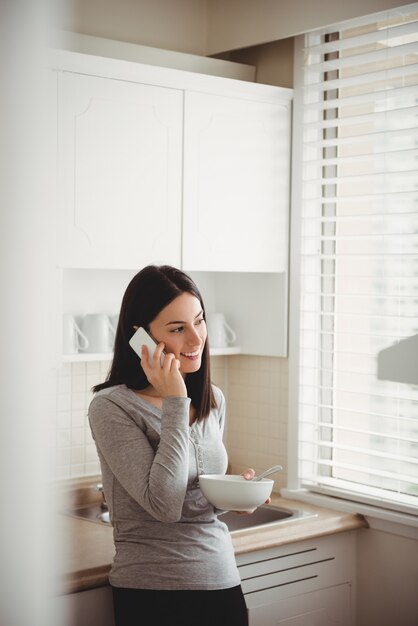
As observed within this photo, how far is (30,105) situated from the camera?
0.76ft

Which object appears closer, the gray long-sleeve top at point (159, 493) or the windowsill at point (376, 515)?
the gray long-sleeve top at point (159, 493)

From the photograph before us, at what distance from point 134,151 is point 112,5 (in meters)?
0.58

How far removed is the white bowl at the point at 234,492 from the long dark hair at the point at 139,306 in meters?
0.21

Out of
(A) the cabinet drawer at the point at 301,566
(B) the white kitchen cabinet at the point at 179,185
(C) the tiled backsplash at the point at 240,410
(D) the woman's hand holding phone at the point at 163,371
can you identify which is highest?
(B) the white kitchen cabinet at the point at 179,185

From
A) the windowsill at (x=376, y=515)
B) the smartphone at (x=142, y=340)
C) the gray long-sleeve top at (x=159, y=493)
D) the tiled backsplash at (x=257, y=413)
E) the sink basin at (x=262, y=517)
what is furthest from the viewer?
the tiled backsplash at (x=257, y=413)

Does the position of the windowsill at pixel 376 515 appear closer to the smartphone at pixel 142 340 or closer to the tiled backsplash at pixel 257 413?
the tiled backsplash at pixel 257 413

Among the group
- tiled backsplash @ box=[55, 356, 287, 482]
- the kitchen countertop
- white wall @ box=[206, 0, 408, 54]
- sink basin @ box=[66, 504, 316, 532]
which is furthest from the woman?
white wall @ box=[206, 0, 408, 54]

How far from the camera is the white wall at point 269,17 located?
2291mm

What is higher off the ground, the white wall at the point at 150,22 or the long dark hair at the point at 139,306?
the white wall at the point at 150,22

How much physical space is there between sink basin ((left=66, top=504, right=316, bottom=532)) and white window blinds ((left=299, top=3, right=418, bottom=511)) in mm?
177

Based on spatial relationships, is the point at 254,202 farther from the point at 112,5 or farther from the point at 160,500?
the point at 160,500

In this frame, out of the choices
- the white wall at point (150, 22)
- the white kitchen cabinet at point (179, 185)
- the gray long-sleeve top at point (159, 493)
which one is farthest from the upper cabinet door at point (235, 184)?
the gray long-sleeve top at point (159, 493)

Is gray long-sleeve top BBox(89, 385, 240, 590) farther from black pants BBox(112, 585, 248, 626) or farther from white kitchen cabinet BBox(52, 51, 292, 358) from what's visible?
white kitchen cabinet BBox(52, 51, 292, 358)

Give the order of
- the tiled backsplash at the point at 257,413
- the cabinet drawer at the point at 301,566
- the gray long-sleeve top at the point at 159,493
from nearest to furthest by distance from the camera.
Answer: the gray long-sleeve top at the point at 159,493, the cabinet drawer at the point at 301,566, the tiled backsplash at the point at 257,413
